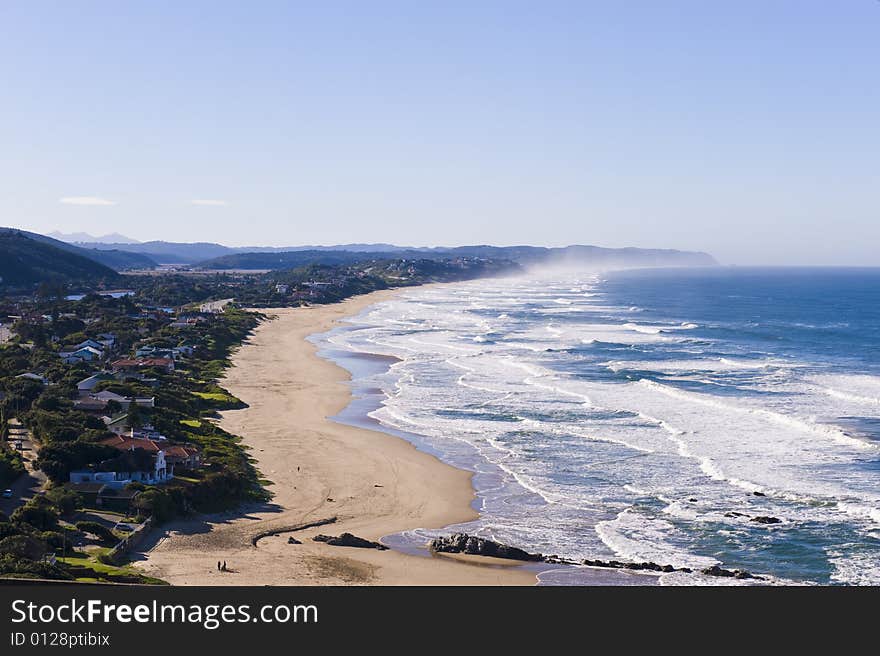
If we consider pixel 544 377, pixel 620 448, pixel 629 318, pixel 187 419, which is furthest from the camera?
pixel 629 318

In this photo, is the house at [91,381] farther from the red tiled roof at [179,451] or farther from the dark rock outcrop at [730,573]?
the dark rock outcrop at [730,573]

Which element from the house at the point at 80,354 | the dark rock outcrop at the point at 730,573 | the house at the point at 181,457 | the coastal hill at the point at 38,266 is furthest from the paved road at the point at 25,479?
the coastal hill at the point at 38,266

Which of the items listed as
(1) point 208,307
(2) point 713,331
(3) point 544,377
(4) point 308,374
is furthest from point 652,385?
(1) point 208,307

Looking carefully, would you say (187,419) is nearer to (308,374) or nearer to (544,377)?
(308,374)

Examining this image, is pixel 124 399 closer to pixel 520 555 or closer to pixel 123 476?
pixel 123 476

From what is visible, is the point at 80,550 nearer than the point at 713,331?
Yes

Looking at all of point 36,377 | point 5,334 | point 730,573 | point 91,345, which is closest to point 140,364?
point 36,377
